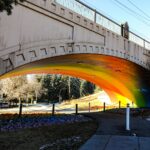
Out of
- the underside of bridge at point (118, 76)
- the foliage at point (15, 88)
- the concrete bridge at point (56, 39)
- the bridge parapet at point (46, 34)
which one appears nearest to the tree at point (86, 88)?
the foliage at point (15, 88)

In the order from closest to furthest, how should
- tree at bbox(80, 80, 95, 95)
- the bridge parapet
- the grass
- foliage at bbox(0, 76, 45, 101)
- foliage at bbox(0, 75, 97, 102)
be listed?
1. the grass
2. the bridge parapet
3. foliage at bbox(0, 76, 45, 101)
4. foliage at bbox(0, 75, 97, 102)
5. tree at bbox(80, 80, 95, 95)

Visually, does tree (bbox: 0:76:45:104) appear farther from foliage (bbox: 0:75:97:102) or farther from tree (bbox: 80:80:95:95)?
tree (bbox: 80:80:95:95)

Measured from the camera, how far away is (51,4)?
15.5 m

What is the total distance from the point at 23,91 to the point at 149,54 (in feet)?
114

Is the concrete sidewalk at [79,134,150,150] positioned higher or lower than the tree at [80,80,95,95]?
lower

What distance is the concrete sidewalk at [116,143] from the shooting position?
347 inches

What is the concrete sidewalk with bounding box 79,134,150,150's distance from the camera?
8.81 m

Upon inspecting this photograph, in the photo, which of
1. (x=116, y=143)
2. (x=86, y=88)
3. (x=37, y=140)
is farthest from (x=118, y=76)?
(x=86, y=88)

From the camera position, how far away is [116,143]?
954 cm

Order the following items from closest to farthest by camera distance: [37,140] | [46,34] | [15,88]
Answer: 1. [37,140]
2. [46,34]
3. [15,88]

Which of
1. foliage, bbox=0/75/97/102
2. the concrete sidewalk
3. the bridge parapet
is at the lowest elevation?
the concrete sidewalk

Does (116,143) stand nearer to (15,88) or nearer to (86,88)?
(15,88)

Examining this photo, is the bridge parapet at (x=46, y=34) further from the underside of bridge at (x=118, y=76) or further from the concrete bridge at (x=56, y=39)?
the underside of bridge at (x=118, y=76)

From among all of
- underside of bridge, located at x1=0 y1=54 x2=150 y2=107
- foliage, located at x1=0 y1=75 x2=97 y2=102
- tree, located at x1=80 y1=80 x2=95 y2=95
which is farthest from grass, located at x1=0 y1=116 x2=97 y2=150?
tree, located at x1=80 y1=80 x2=95 y2=95
